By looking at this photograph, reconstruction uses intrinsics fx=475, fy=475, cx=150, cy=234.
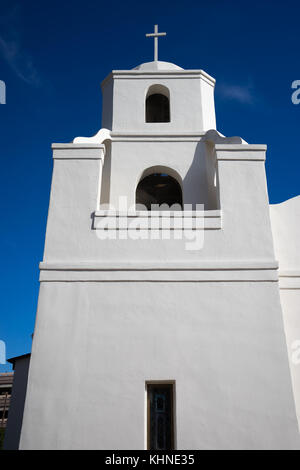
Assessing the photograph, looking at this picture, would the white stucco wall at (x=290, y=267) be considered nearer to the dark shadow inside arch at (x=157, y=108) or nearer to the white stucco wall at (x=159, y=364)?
the white stucco wall at (x=159, y=364)

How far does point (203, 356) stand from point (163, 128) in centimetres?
494

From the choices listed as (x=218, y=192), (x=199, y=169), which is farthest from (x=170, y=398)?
(x=199, y=169)

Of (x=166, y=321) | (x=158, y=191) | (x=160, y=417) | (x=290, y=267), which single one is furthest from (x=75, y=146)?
(x=160, y=417)

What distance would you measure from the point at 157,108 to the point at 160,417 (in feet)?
22.8

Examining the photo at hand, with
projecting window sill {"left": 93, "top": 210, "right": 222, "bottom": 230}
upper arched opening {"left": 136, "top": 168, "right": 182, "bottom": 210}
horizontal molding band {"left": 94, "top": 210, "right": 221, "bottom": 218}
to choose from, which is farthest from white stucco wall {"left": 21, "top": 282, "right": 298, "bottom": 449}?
upper arched opening {"left": 136, "top": 168, "right": 182, "bottom": 210}

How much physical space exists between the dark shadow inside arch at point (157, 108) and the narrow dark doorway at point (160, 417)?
630 centimetres

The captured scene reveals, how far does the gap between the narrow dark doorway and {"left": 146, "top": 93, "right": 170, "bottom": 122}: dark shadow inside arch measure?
630 centimetres

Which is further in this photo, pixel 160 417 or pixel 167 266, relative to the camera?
pixel 167 266

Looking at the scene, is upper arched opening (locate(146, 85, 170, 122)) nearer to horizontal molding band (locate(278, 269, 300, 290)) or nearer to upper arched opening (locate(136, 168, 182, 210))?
upper arched opening (locate(136, 168, 182, 210))

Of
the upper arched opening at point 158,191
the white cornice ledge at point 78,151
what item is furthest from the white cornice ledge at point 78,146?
the upper arched opening at point 158,191

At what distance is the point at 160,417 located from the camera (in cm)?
675

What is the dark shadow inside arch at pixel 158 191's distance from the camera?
33.1ft

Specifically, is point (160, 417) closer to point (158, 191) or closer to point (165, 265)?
point (165, 265)
